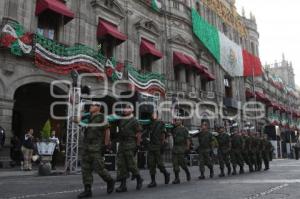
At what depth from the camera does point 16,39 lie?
15.1 metres

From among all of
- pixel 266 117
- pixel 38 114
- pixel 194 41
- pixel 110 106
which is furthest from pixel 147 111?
pixel 266 117

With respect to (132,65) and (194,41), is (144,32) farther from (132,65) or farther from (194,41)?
(194,41)

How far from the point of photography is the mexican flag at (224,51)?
1142 inches

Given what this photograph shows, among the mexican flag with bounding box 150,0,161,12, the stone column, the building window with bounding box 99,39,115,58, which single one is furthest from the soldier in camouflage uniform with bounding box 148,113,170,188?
the mexican flag with bounding box 150,0,161,12

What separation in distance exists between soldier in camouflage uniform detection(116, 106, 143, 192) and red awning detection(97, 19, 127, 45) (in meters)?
12.1

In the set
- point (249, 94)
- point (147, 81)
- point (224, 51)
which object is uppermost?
point (224, 51)

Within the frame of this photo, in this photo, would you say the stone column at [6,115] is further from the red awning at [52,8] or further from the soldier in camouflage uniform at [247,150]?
the soldier in camouflage uniform at [247,150]

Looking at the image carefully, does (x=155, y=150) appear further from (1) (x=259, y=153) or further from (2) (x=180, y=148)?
(1) (x=259, y=153)

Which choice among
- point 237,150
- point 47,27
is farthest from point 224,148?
point 47,27

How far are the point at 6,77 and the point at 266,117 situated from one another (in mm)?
33578

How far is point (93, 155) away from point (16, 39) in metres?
9.57

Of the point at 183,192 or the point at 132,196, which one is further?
the point at 183,192

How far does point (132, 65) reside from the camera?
22.3 meters

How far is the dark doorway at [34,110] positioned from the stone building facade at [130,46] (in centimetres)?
5
